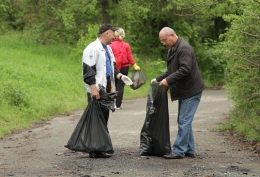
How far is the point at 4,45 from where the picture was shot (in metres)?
26.0

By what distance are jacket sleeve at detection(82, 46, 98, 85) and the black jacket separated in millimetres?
1045

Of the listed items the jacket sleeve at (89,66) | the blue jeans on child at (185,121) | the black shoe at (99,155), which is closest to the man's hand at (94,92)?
the jacket sleeve at (89,66)

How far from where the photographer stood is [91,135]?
890cm

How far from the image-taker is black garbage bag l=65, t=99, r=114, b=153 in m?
8.83

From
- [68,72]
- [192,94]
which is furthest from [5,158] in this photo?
[68,72]

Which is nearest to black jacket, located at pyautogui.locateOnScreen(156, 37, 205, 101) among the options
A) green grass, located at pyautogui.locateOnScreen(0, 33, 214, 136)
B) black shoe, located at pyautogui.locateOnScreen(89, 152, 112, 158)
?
black shoe, located at pyautogui.locateOnScreen(89, 152, 112, 158)

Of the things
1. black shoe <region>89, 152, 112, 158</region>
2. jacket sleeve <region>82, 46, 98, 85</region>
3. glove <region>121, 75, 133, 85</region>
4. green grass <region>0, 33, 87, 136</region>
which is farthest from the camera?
green grass <region>0, 33, 87, 136</region>

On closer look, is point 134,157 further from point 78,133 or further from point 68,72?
point 68,72

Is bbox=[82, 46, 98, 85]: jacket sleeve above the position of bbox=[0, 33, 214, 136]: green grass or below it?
above

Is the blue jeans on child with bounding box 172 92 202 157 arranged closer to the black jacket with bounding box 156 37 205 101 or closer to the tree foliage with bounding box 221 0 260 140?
the black jacket with bounding box 156 37 205 101

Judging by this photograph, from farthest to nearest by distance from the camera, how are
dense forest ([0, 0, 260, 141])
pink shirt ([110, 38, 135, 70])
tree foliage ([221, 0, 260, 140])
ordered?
dense forest ([0, 0, 260, 141]) < pink shirt ([110, 38, 135, 70]) < tree foliage ([221, 0, 260, 140])


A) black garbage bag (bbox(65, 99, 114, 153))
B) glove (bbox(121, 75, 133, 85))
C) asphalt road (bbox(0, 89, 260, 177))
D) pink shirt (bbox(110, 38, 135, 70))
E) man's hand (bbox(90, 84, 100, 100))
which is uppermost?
pink shirt (bbox(110, 38, 135, 70))

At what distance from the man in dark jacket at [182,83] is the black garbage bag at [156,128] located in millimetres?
172

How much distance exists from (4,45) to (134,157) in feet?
59.3
